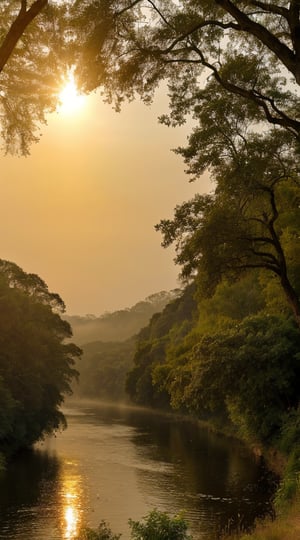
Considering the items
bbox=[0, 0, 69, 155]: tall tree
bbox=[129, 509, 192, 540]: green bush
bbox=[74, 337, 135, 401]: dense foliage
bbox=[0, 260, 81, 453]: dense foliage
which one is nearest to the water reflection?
bbox=[0, 260, 81, 453]: dense foliage

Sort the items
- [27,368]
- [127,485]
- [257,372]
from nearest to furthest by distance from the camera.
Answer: [127,485], [257,372], [27,368]

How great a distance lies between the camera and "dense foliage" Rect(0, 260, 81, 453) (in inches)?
1935

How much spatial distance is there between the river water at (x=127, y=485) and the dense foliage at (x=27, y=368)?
235cm

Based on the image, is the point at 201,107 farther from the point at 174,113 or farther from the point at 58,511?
the point at 58,511

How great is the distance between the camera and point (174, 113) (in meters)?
19.4

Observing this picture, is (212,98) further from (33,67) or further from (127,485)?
(127,485)

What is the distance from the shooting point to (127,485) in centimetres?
3516

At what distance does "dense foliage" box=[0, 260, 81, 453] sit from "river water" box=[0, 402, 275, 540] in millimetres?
2346

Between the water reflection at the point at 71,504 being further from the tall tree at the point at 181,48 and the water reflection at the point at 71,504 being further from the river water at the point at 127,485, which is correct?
the tall tree at the point at 181,48

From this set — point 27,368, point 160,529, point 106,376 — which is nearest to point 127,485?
point 160,529

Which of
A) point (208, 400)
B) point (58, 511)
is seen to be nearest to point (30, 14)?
point (58, 511)

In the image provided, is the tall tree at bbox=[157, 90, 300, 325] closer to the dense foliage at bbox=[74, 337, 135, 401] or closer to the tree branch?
the tree branch

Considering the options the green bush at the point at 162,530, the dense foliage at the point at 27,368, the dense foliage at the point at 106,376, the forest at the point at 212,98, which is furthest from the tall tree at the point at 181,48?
the dense foliage at the point at 106,376

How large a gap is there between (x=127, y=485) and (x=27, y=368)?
20329 mm
